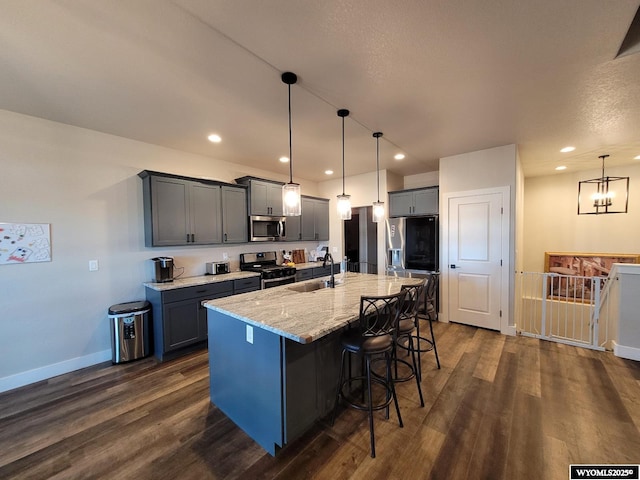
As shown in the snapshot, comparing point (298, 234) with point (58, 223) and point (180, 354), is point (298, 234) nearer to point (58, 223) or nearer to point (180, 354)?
point (180, 354)

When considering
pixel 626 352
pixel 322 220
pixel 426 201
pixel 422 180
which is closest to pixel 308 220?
pixel 322 220

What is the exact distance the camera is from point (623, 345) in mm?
2984

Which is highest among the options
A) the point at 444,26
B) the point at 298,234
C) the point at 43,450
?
the point at 444,26

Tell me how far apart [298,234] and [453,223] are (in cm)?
284

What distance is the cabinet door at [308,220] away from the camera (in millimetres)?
5246

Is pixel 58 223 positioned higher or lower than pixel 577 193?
lower

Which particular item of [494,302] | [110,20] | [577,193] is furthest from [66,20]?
[577,193]

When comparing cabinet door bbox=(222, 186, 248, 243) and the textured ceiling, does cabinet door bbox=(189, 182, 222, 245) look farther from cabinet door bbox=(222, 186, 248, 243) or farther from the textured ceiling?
the textured ceiling

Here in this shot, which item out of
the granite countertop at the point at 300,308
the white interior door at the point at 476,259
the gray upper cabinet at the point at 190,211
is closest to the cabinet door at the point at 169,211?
the gray upper cabinet at the point at 190,211

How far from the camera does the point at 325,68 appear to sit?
193 cm

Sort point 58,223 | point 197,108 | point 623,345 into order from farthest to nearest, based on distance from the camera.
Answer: point 623,345, point 58,223, point 197,108

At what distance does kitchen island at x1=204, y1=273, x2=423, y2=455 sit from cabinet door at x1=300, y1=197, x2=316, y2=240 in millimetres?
3046

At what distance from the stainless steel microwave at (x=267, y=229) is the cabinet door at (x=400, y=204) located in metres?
2.13

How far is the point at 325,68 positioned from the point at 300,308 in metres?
Result: 1.87
